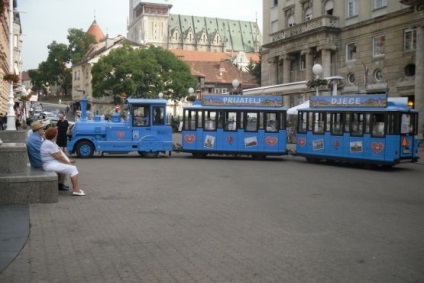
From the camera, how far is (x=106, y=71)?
68812 mm

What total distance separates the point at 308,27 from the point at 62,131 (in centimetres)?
2829

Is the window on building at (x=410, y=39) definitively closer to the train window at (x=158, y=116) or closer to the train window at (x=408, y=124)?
the train window at (x=408, y=124)

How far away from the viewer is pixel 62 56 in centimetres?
11406

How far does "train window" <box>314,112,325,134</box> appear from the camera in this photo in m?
23.3

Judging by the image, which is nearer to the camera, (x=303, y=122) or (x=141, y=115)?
(x=303, y=122)

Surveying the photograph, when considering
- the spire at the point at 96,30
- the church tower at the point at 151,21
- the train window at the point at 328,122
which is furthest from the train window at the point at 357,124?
Result: the church tower at the point at 151,21

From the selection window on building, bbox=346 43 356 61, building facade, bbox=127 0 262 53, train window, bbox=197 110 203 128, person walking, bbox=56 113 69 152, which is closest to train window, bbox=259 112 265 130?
train window, bbox=197 110 203 128

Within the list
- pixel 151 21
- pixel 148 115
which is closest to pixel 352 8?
pixel 148 115

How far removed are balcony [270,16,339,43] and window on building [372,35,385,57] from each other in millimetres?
4874

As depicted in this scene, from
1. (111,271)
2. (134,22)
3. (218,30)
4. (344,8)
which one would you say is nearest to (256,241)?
(111,271)

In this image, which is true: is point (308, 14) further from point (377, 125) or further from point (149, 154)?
point (377, 125)

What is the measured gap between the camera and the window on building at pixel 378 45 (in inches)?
1494

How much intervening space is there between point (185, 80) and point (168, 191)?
197ft

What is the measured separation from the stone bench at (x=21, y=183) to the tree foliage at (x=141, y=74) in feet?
186
